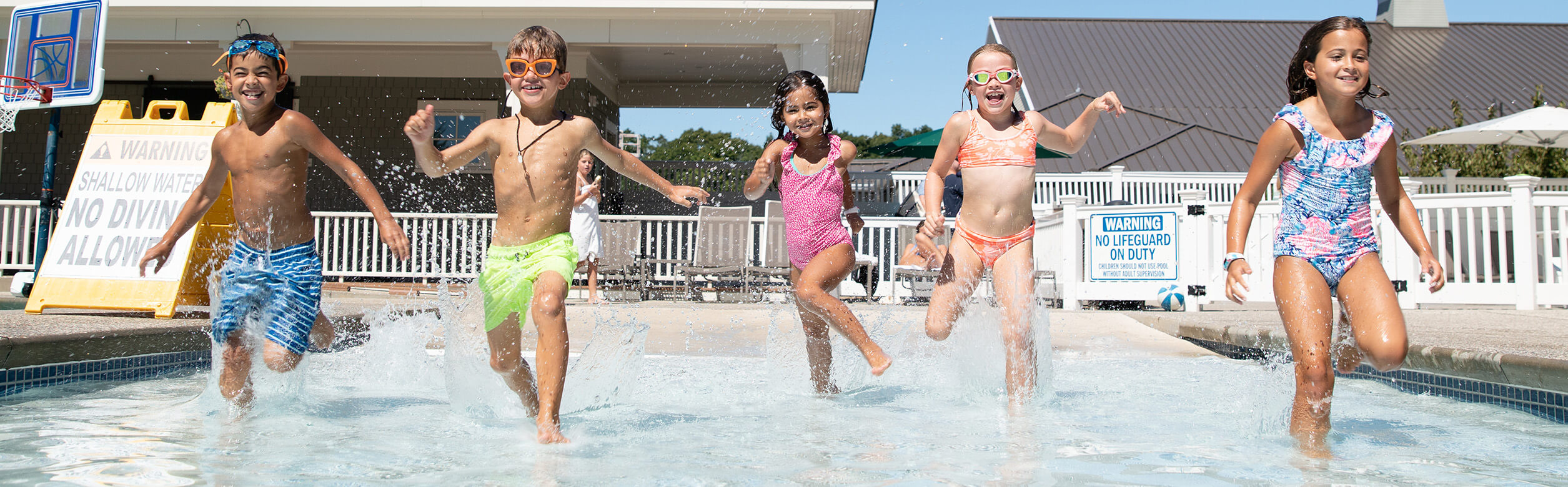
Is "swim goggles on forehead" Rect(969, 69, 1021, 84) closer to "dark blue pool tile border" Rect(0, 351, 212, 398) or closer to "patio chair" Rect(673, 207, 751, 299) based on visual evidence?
"dark blue pool tile border" Rect(0, 351, 212, 398)

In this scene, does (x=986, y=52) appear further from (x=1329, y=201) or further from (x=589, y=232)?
(x=589, y=232)

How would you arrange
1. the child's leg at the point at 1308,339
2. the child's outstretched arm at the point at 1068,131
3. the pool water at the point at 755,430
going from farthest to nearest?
the child's outstretched arm at the point at 1068,131 < the child's leg at the point at 1308,339 < the pool water at the point at 755,430

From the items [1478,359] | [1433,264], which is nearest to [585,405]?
[1433,264]

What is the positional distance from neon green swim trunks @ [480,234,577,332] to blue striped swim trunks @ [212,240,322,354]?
799 millimetres

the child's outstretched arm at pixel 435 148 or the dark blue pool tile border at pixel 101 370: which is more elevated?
the child's outstretched arm at pixel 435 148

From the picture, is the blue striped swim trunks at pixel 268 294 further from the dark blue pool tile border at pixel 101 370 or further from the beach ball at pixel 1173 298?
the beach ball at pixel 1173 298

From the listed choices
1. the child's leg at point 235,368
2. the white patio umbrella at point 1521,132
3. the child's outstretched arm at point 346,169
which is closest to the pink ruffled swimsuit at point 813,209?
the child's outstretched arm at point 346,169

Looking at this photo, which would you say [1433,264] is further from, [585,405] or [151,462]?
[151,462]

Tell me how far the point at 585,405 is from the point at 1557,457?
3.15m

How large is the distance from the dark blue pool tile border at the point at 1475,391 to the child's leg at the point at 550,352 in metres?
3.08

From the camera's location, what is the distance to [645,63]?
47.8 feet

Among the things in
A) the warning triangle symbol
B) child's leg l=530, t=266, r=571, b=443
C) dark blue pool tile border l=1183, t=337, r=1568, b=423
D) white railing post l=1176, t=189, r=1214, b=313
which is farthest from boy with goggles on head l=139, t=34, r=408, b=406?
white railing post l=1176, t=189, r=1214, b=313

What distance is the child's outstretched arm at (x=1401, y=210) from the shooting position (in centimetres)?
287

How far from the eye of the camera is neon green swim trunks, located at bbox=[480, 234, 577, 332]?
3.12 m
